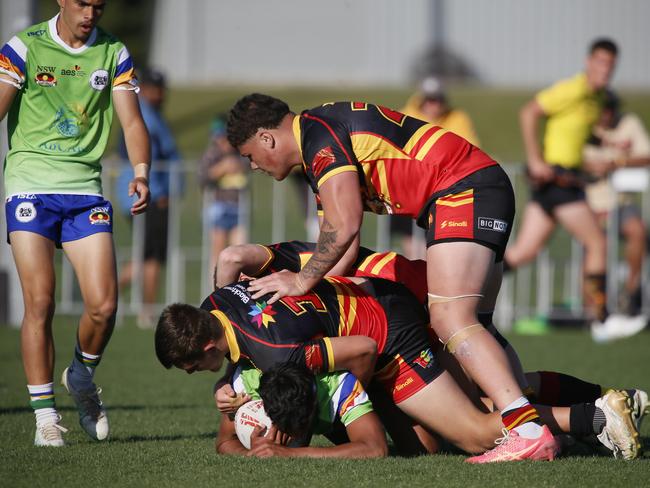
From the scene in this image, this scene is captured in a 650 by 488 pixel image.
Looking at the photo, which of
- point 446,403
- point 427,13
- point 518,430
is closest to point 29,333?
point 446,403

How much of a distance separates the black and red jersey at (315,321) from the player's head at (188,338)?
0.07m

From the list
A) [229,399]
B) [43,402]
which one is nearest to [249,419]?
[229,399]

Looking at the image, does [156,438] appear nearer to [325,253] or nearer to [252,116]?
[325,253]

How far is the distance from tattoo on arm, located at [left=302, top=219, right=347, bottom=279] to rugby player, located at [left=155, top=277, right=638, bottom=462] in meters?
0.15

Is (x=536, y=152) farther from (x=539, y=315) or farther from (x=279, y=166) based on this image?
(x=279, y=166)

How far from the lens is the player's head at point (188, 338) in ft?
15.9

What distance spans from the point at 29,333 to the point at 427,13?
4256 cm

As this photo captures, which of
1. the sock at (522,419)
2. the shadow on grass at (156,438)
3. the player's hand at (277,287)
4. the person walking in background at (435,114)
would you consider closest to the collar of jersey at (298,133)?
the player's hand at (277,287)

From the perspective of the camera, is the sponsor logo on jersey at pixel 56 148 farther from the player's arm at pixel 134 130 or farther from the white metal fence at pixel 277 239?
the white metal fence at pixel 277 239

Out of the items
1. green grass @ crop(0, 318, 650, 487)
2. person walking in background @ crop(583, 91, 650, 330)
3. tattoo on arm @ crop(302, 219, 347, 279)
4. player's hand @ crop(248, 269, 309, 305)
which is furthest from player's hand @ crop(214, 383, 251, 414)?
person walking in background @ crop(583, 91, 650, 330)

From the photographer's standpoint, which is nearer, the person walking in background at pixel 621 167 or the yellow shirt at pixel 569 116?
the yellow shirt at pixel 569 116

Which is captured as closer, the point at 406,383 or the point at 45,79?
the point at 406,383

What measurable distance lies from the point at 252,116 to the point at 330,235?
2.37 feet

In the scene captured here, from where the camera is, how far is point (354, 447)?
489 cm
